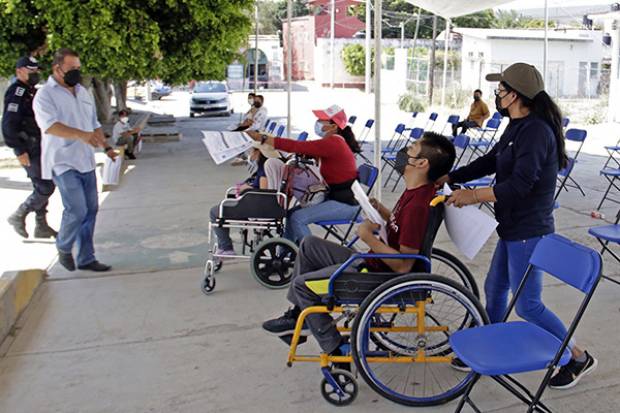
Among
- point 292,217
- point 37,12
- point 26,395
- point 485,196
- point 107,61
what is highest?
point 37,12

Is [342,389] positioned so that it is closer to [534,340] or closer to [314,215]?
[534,340]

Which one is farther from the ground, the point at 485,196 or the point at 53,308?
the point at 485,196

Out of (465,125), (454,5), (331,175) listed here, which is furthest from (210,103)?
(331,175)

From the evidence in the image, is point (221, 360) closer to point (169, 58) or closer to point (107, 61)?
point (107, 61)

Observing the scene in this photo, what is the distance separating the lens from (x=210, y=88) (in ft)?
78.4

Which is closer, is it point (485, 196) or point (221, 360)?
point (485, 196)

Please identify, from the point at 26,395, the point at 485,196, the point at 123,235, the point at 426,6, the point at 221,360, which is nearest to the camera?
the point at 485,196

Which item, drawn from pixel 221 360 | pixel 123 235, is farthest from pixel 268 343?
pixel 123 235

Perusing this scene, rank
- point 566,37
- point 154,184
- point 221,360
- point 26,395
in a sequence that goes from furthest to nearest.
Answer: point 566,37
point 154,184
point 221,360
point 26,395

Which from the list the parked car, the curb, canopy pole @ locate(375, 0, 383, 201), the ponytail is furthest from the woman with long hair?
the parked car

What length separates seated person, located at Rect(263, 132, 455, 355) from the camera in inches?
121

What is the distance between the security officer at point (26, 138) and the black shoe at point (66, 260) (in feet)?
4.14

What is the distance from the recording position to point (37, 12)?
9547mm

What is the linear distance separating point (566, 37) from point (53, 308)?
29.1 metres
